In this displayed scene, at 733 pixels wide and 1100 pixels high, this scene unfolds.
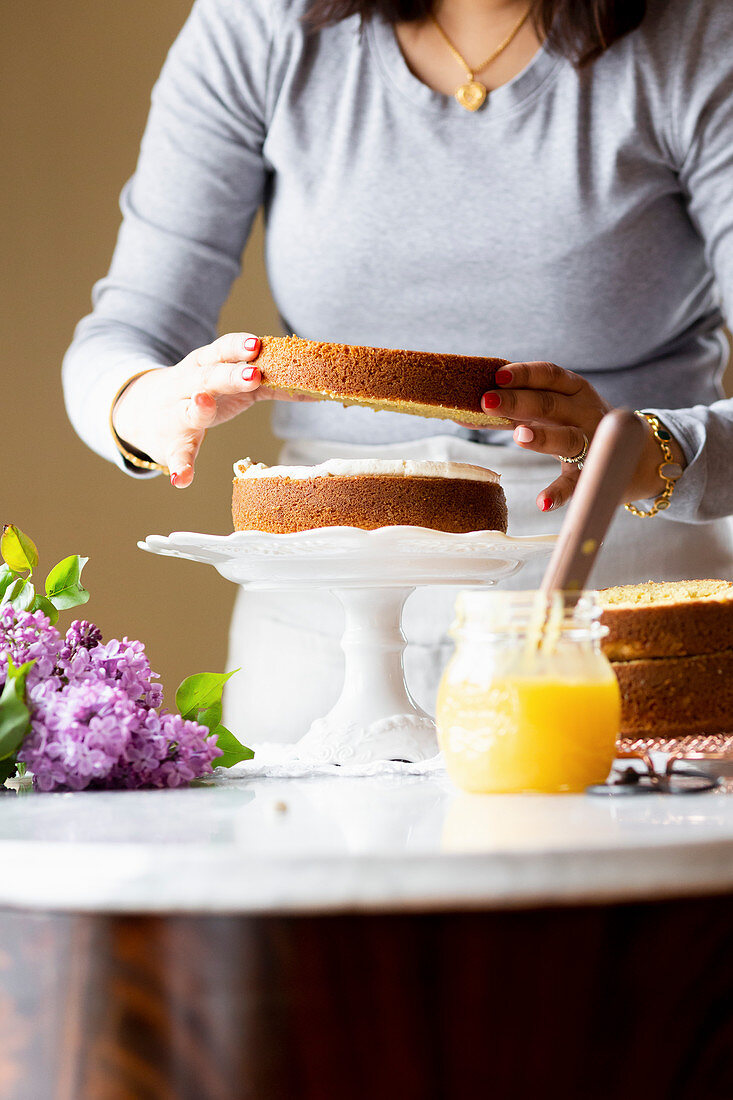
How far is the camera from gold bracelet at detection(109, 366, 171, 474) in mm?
1061

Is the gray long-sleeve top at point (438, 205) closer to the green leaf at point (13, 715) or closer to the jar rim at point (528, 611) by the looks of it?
the green leaf at point (13, 715)

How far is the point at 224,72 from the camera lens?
127cm

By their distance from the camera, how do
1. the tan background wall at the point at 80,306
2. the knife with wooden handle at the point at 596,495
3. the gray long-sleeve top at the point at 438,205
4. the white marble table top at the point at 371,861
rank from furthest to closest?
1. the tan background wall at the point at 80,306
2. the gray long-sleeve top at the point at 438,205
3. the knife with wooden handle at the point at 596,495
4. the white marble table top at the point at 371,861

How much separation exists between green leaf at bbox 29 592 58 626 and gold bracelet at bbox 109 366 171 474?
12.2 inches

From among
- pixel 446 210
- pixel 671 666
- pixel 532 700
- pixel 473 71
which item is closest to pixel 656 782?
pixel 532 700

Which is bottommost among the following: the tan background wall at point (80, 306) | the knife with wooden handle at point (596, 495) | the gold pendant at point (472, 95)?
the tan background wall at point (80, 306)

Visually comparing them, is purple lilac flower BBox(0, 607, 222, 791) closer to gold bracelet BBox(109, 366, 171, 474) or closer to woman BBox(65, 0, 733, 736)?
gold bracelet BBox(109, 366, 171, 474)

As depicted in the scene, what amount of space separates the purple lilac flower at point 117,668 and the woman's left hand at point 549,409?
34 centimetres

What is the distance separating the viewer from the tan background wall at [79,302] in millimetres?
2656

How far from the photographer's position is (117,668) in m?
0.70

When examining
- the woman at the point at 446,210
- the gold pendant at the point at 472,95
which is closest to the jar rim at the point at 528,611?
the woman at the point at 446,210

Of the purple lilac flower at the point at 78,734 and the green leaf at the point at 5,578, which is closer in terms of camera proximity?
the purple lilac flower at the point at 78,734

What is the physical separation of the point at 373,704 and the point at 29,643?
0.28 metres

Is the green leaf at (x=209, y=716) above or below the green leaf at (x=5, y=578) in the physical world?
below
